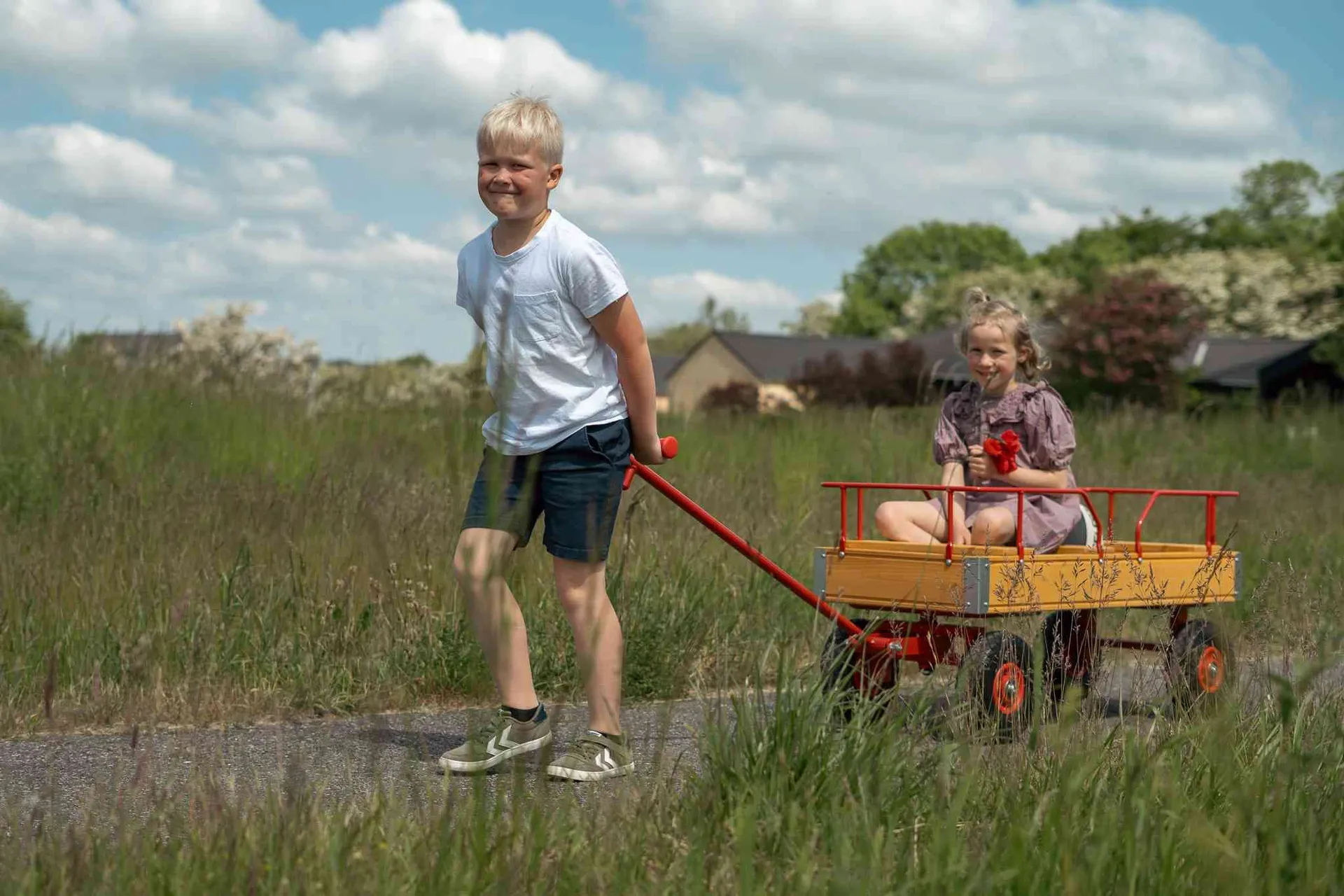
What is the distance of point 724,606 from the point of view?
6262 millimetres

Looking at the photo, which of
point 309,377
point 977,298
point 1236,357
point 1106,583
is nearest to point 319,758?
point 1106,583

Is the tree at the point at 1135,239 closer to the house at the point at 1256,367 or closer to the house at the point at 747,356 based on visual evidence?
the house at the point at 747,356

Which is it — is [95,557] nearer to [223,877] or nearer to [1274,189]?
[223,877]

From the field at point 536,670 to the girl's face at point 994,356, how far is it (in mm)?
1016

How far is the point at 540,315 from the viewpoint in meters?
4.14

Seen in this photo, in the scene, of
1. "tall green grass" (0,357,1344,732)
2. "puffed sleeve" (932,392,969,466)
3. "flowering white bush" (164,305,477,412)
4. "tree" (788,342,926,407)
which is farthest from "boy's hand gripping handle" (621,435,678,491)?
"tree" (788,342,926,407)

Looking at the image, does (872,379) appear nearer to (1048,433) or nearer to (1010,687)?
(1048,433)

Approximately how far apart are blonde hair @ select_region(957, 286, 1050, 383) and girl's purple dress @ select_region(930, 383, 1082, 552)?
0.28 feet

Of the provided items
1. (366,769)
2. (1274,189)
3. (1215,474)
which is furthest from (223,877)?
(1274,189)

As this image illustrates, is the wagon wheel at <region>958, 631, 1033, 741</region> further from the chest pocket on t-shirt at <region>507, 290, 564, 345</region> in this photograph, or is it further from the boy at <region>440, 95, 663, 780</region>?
the chest pocket on t-shirt at <region>507, 290, 564, 345</region>

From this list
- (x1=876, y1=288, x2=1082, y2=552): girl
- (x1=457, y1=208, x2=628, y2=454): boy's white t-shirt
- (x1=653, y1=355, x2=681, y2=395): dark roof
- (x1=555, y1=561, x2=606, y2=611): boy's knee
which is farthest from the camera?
(x1=653, y1=355, x2=681, y2=395): dark roof

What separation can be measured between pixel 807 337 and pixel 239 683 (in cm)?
7236

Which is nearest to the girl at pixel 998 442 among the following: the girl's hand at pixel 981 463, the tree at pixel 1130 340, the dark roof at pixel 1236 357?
the girl's hand at pixel 981 463

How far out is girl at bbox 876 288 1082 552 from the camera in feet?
17.7
